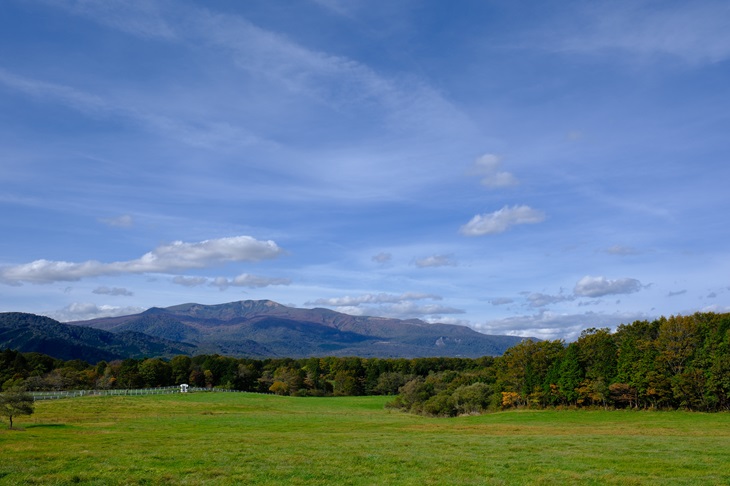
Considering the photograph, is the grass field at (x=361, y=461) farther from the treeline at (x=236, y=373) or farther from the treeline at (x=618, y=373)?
the treeline at (x=236, y=373)

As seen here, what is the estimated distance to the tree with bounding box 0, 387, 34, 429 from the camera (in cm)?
4850

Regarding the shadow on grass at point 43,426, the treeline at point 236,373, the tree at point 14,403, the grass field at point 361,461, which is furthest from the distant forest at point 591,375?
the grass field at point 361,461

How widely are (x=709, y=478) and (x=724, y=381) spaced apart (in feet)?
182

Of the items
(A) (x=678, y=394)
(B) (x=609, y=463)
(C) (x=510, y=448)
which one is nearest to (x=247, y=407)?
(A) (x=678, y=394)

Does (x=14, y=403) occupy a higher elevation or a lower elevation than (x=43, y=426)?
higher

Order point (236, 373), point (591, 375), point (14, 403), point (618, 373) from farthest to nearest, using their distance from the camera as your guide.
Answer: point (236, 373)
point (591, 375)
point (618, 373)
point (14, 403)

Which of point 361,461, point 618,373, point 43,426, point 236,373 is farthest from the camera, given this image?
point 236,373

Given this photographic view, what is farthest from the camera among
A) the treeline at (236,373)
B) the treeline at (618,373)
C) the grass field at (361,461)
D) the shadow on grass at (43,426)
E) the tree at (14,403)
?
the treeline at (236,373)

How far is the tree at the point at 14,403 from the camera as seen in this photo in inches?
1909

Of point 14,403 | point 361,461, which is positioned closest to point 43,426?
point 14,403

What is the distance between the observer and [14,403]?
50.8m

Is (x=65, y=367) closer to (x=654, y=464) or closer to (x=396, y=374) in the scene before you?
(x=396, y=374)

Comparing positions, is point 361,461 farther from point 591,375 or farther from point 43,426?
point 591,375

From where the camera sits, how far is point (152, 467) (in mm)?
22844
